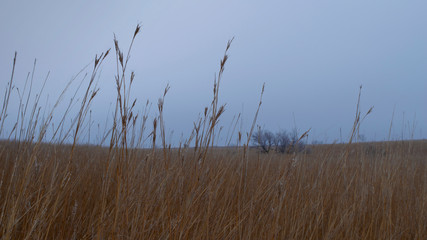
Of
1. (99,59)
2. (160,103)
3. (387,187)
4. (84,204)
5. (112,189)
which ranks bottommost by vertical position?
(84,204)

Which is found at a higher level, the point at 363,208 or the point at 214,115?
the point at 214,115

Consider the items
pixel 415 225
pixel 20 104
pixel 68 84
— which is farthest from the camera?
pixel 415 225

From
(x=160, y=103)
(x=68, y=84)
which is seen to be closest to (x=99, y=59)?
(x=160, y=103)

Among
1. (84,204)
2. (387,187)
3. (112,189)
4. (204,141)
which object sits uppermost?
(204,141)

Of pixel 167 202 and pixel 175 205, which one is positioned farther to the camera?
pixel 175 205

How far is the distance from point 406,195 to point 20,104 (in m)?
3.15

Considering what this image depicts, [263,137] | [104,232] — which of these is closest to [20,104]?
[104,232]

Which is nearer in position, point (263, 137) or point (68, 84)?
point (68, 84)

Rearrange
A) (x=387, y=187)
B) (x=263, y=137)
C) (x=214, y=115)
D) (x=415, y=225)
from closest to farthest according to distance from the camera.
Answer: (x=214, y=115), (x=387, y=187), (x=415, y=225), (x=263, y=137)

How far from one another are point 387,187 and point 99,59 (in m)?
2.05

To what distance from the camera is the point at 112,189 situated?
218cm

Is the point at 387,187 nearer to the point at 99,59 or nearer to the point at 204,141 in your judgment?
the point at 204,141

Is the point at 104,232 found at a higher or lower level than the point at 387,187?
lower

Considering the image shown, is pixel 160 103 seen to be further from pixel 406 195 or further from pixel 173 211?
pixel 406 195
